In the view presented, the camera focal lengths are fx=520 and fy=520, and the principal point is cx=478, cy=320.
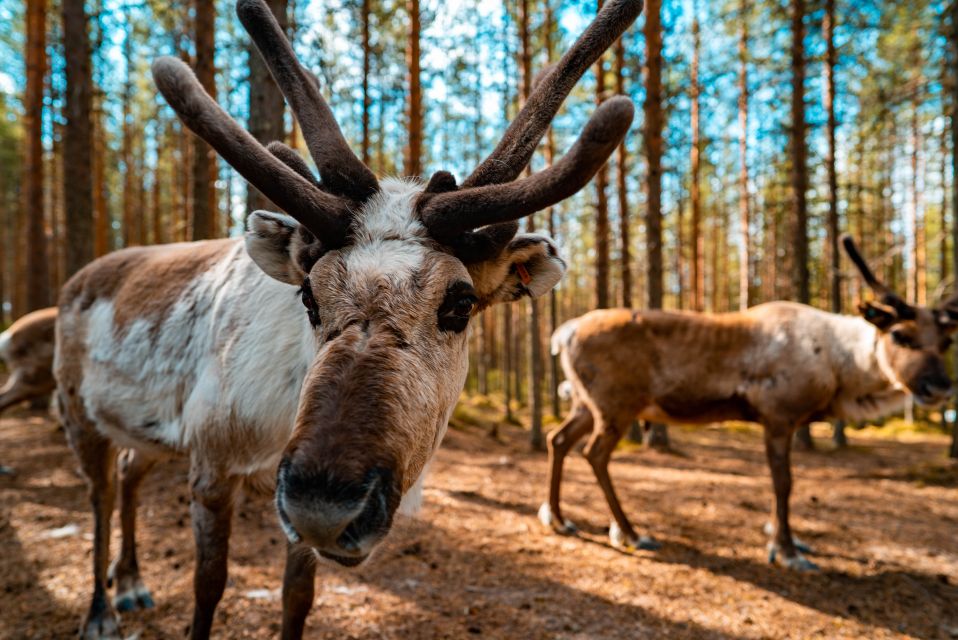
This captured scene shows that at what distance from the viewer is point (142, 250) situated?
153 inches

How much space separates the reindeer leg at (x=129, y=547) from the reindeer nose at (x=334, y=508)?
3040 millimetres

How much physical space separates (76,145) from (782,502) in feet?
38.7

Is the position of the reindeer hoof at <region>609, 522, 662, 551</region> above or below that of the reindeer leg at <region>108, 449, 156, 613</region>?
below

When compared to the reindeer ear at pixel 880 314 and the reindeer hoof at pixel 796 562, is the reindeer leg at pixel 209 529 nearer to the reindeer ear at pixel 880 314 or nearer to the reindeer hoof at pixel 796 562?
the reindeer hoof at pixel 796 562

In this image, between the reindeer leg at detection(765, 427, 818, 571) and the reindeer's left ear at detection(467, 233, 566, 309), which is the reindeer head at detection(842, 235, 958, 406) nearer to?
the reindeer leg at detection(765, 427, 818, 571)

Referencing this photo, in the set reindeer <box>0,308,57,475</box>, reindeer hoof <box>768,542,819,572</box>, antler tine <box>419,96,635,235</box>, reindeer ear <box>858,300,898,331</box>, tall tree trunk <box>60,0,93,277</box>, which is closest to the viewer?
antler tine <box>419,96,635,235</box>

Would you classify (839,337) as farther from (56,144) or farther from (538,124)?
(56,144)

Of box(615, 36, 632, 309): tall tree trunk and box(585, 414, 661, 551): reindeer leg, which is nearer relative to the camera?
box(585, 414, 661, 551): reindeer leg

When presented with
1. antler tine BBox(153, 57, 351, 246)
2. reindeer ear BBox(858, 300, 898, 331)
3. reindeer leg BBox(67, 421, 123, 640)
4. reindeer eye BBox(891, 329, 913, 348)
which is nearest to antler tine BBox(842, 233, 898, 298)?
reindeer ear BBox(858, 300, 898, 331)

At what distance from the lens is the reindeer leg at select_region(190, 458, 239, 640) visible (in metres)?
2.50

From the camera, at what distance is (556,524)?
560 centimetres

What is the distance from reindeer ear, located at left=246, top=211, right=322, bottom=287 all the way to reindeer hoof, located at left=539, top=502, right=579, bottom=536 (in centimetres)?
442

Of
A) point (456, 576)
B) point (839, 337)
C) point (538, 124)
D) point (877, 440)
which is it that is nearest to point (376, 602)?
point (456, 576)

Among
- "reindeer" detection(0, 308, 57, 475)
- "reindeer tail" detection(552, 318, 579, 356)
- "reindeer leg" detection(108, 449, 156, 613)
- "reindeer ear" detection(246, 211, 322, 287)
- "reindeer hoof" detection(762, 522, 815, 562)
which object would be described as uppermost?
"reindeer ear" detection(246, 211, 322, 287)
